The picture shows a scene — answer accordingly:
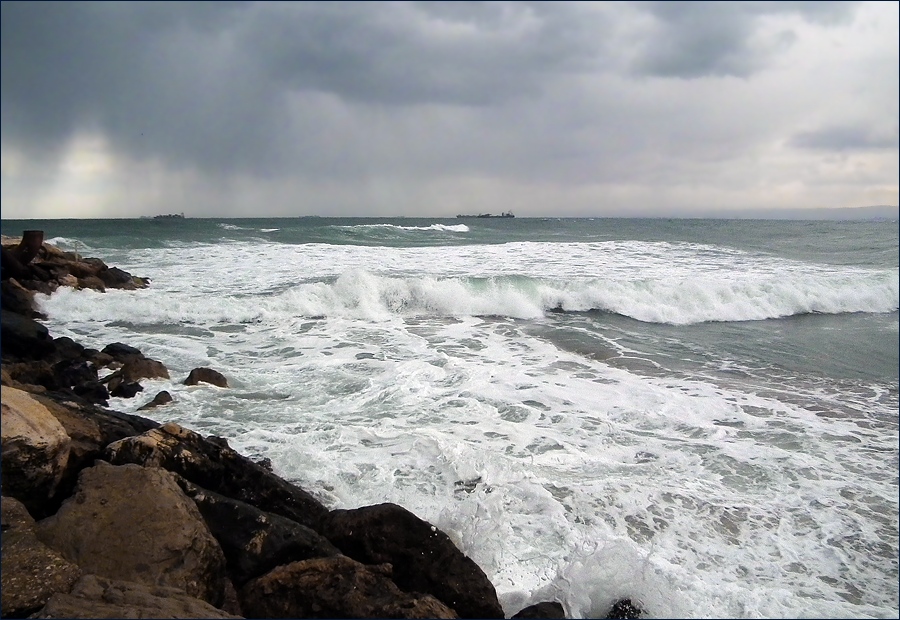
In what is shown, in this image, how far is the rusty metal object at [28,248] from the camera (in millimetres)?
12719

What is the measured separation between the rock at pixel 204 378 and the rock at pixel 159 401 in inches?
24.1

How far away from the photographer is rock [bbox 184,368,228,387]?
23.7ft

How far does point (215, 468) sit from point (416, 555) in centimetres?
169

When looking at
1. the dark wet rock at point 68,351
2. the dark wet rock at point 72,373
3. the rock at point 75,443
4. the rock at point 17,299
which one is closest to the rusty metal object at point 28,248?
the rock at point 17,299

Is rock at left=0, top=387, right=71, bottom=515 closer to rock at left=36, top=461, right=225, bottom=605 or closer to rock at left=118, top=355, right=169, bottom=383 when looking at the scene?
rock at left=36, top=461, right=225, bottom=605

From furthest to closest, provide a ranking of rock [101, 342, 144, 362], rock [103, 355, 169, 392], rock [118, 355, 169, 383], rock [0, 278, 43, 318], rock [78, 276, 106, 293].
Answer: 1. rock [78, 276, 106, 293]
2. rock [0, 278, 43, 318]
3. rock [101, 342, 144, 362]
4. rock [118, 355, 169, 383]
5. rock [103, 355, 169, 392]

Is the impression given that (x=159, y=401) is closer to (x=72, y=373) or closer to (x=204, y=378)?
(x=204, y=378)

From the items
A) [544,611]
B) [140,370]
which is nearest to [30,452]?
[544,611]

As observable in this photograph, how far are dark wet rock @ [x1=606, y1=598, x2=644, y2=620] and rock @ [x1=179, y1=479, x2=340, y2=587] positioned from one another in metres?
1.67

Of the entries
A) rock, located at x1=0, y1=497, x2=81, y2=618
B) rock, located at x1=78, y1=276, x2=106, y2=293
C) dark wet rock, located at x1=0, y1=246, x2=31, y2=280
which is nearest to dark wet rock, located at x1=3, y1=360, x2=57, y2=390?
rock, located at x1=0, y1=497, x2=81, y2=618

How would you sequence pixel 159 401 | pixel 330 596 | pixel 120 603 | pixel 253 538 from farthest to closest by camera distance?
pixel 159 401 → pixel 253 538 → pixel 330 596 → pixel 120 603

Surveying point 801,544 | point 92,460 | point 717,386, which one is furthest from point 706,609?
point 717,386

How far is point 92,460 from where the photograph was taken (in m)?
3.53

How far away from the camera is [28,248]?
42.4 ft
